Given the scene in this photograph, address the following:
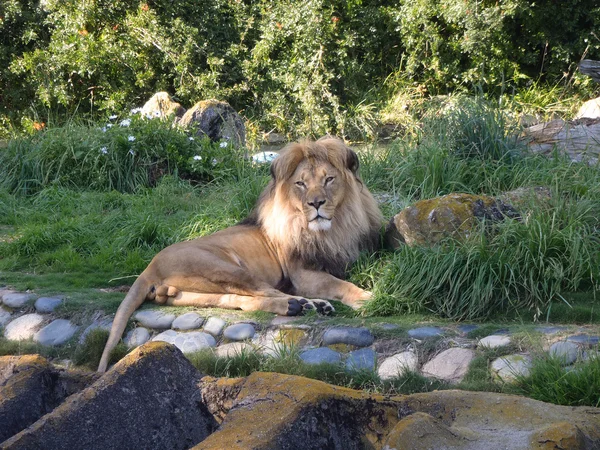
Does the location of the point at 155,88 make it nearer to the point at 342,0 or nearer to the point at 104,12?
the point at 104,12

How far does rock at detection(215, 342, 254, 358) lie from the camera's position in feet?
18.9

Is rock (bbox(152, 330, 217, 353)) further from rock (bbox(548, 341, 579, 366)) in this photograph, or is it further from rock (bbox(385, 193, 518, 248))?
rock (bbox(548, 341, 579, 366))

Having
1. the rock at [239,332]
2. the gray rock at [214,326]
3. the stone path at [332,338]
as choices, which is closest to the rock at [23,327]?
the stone path at [332,338]

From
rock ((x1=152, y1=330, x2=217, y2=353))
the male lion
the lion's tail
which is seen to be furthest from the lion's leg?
rock ((x1=152, y1=330, x2=217, y2=353))

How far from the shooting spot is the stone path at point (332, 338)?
5.30 meters

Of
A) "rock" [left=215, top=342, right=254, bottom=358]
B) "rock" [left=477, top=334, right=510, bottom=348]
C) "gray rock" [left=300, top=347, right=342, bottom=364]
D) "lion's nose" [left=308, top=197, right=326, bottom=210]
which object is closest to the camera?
"rock" [left=477, top=334, right=510, bottom=348]

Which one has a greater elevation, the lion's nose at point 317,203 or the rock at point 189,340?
the lion's nose at point 317,203

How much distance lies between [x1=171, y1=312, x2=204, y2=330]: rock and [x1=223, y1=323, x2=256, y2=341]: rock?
0.29 m

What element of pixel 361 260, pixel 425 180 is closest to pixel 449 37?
pixel 425 180

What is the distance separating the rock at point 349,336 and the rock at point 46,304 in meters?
2.39

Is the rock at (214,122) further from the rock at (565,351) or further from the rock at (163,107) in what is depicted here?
the rock at (565,351)

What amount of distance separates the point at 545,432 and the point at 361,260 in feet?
14.5

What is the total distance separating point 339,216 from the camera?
712cm

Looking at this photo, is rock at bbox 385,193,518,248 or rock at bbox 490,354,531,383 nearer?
rock at bbox 490,354,531,383
